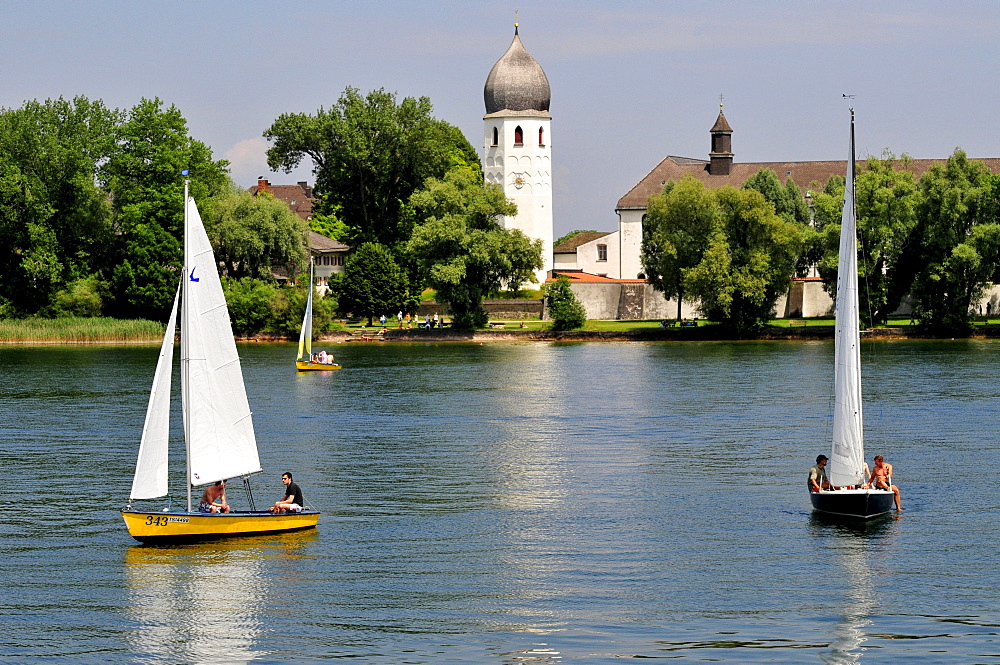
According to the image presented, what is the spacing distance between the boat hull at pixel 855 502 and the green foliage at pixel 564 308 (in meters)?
84.3

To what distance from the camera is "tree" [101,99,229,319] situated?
119 m

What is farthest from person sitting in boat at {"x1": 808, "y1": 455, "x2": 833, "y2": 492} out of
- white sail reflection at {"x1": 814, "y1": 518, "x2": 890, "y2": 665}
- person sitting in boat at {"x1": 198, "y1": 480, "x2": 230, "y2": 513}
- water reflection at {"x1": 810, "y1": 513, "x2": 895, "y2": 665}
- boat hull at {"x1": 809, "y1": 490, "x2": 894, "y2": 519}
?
person sitting in boat at {"x1": 198, "y1": 480, "x2": 230, "y2": 513}

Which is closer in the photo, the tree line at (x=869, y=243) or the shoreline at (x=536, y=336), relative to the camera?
the tree line at (x=869, y=243)

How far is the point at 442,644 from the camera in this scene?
26891 millimetres

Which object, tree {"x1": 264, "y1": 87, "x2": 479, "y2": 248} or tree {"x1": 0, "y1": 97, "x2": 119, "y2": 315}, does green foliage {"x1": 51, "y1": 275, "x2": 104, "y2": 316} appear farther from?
tree {"x1": 264, "y1": 87, "x2": 479, "y2": 248}

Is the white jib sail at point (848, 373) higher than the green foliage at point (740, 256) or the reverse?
the reverse

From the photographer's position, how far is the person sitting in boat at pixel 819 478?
38250 millimetres

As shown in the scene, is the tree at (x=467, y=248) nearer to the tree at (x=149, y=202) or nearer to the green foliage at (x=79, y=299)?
the tree at (x=149, y=202)

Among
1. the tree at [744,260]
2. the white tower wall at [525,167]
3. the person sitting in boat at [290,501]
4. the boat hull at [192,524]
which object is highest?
the white tower wall at [525,167]

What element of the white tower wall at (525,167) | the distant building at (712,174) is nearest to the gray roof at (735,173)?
the distant building at (712,174)

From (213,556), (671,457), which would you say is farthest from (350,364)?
(213,556)

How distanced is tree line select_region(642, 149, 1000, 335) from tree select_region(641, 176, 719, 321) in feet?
0.26

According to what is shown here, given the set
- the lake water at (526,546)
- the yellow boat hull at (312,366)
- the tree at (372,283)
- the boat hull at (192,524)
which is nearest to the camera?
the lake water at (526,546)

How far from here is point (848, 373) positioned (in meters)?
37.1
